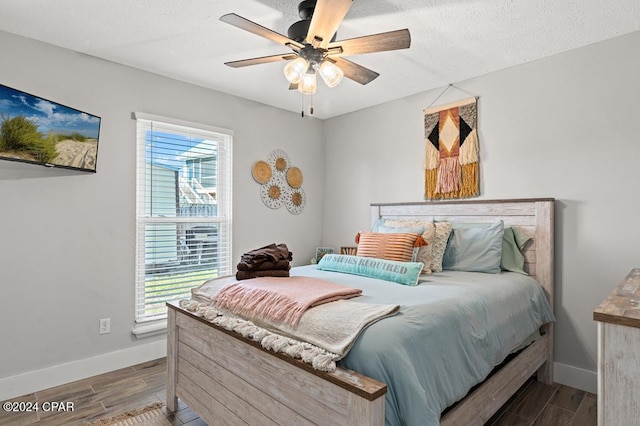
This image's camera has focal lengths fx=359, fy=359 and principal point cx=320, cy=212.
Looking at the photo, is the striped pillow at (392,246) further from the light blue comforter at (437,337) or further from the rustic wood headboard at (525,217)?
the rustic wood headboard at (525,217)

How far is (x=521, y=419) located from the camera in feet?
7.22

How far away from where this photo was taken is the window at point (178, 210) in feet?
10.1

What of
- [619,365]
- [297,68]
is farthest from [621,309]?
[297,68]

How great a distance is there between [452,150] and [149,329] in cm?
310

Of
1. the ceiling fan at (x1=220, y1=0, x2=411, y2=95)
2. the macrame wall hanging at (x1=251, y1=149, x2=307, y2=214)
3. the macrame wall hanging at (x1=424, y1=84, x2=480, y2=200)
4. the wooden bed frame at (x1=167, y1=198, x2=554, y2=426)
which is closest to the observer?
the wooden bed frame at (x1=167, y1=198, x2=554, y2=426)

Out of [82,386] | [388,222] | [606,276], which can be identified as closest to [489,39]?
[388,222]

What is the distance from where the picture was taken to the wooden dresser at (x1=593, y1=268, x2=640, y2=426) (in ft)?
3.73

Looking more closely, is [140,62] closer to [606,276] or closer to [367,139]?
[367,139]

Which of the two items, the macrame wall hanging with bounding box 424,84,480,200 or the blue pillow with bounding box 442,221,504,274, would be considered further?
the macrame wall hanging with bounding box 424,84,480,200

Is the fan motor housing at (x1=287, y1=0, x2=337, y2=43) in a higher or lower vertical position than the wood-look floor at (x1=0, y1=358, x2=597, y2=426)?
higher

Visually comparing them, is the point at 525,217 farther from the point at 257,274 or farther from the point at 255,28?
the point at 255,28

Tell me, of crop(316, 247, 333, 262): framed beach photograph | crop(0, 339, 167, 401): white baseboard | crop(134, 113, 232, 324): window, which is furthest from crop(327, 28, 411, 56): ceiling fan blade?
crop(0, 339, 167, 401): white baseboard

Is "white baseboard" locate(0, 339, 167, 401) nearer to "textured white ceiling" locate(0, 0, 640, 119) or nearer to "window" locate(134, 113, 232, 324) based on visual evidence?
"window" locate(134, 113, 232, 324)

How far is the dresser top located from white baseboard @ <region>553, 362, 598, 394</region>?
4.70 feet
